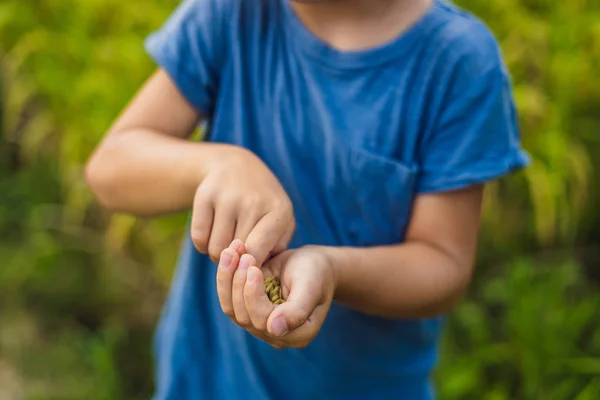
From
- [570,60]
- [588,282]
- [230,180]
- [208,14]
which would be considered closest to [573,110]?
[570,60]

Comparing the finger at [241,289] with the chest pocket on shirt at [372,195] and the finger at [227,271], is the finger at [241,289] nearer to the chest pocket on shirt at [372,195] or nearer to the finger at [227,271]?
the finger at [227,271]

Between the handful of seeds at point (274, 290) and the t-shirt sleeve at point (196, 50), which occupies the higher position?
the t-shirt sleeve at point (196, 50)

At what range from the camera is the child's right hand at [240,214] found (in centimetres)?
79

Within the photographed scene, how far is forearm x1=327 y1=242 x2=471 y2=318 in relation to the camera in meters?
0.90

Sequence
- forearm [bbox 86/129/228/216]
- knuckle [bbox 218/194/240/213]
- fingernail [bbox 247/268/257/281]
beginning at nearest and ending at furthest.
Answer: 1. fingernail [bbox 247/268/257/281]
2. knuckle [bbox 218/194/240/213]
3. forearm [bbox 86/129/228/216]

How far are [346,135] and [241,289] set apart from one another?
0.34m

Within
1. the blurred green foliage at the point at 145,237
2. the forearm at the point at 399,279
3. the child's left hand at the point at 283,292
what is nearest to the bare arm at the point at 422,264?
the forearm at the point at 399,279

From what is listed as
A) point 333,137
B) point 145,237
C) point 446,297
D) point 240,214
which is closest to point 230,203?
point 240,214

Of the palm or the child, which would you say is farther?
the child

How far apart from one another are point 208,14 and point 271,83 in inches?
4.7

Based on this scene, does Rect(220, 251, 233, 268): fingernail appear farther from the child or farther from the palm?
the child

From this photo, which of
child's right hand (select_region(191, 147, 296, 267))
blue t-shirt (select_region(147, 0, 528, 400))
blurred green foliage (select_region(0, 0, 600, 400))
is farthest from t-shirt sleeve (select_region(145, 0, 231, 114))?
blurred green foliage (select_region(0, 0, 600, 400))

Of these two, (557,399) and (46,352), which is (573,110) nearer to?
(557,399)

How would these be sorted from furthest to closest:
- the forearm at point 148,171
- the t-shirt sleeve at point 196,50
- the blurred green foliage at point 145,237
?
1. the blurred green foliage at point 145,237
2. the t-shirt sleeve at point 196,50
3. the forearm at point 148,171
